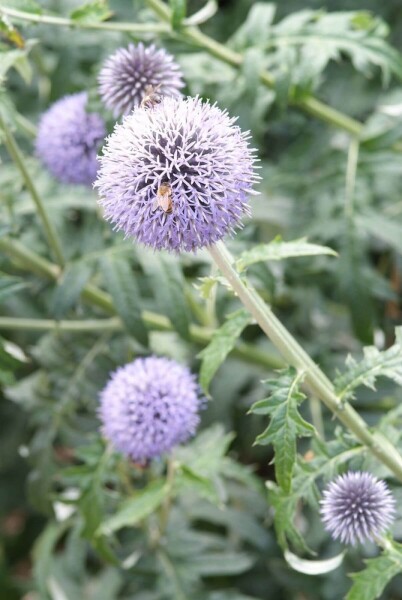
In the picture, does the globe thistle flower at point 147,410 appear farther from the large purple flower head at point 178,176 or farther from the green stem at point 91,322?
the large purple flower head at point 178,176

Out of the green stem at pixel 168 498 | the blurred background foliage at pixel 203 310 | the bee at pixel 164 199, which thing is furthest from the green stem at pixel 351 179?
the bee at pixel 164 199

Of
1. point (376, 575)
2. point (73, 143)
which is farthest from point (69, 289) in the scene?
point (376, 575)

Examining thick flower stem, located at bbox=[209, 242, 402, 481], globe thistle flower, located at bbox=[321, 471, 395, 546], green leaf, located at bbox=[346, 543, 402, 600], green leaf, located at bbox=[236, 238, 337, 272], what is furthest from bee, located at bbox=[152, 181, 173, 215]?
green leaf, located at bbox=[346, 543, 402, 600]

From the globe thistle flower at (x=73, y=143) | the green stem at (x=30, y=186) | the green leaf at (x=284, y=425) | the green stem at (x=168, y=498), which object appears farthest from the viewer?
the globe thistle flower at (x=73, y=143)

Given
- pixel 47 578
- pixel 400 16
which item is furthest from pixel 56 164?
pixel 400 16

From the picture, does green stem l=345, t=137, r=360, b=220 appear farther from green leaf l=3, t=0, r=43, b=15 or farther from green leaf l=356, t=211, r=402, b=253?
green leaf l=3, t=0, r=43, b=15

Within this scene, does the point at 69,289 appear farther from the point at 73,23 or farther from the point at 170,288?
the point at 73,23
